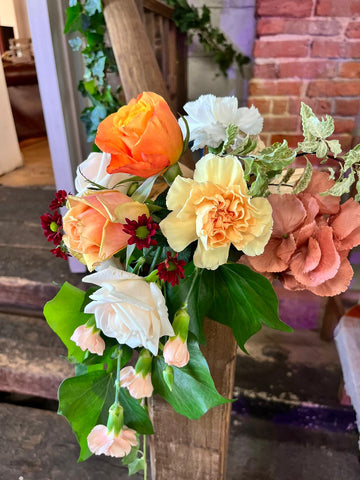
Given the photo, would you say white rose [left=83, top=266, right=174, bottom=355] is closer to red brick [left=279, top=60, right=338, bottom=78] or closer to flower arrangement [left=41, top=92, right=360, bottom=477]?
flower arrangement [left=41, top=92, right=360, bottom=477]

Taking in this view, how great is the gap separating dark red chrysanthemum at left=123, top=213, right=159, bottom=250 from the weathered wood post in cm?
28

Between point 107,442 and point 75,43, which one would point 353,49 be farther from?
point 107,442

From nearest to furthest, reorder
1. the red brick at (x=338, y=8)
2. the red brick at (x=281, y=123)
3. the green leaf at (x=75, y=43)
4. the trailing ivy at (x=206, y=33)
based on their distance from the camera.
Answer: the green leaf at (x=75, y=43) → the red brick at (x=338, y=8) → the red brick at (x=281, y=123) → the trailing ivy at (x=206, y=33)

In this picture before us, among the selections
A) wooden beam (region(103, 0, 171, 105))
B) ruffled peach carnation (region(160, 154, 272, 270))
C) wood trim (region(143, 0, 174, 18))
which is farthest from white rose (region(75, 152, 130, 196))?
wood trim (region(143, 0, 174, 18))

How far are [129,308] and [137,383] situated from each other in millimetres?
141

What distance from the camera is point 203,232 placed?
1.22 ft

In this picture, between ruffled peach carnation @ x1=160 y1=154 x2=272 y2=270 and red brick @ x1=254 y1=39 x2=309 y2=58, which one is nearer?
ruffled peach carnation @ x1=160 y1=154 x2=272 y2=270

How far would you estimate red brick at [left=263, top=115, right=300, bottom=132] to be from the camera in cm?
175

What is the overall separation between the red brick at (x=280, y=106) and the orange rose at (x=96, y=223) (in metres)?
1.50

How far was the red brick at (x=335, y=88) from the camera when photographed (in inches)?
64.9

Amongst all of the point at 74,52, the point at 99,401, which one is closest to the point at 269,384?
the point at 99,401

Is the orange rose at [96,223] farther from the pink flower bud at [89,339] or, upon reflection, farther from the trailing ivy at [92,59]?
the trailing ivy at [92,59]

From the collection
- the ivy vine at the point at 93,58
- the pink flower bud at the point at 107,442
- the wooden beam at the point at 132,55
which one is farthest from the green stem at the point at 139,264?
the ivy vine at the point at 93,58

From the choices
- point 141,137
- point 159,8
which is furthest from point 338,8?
point 141,137
